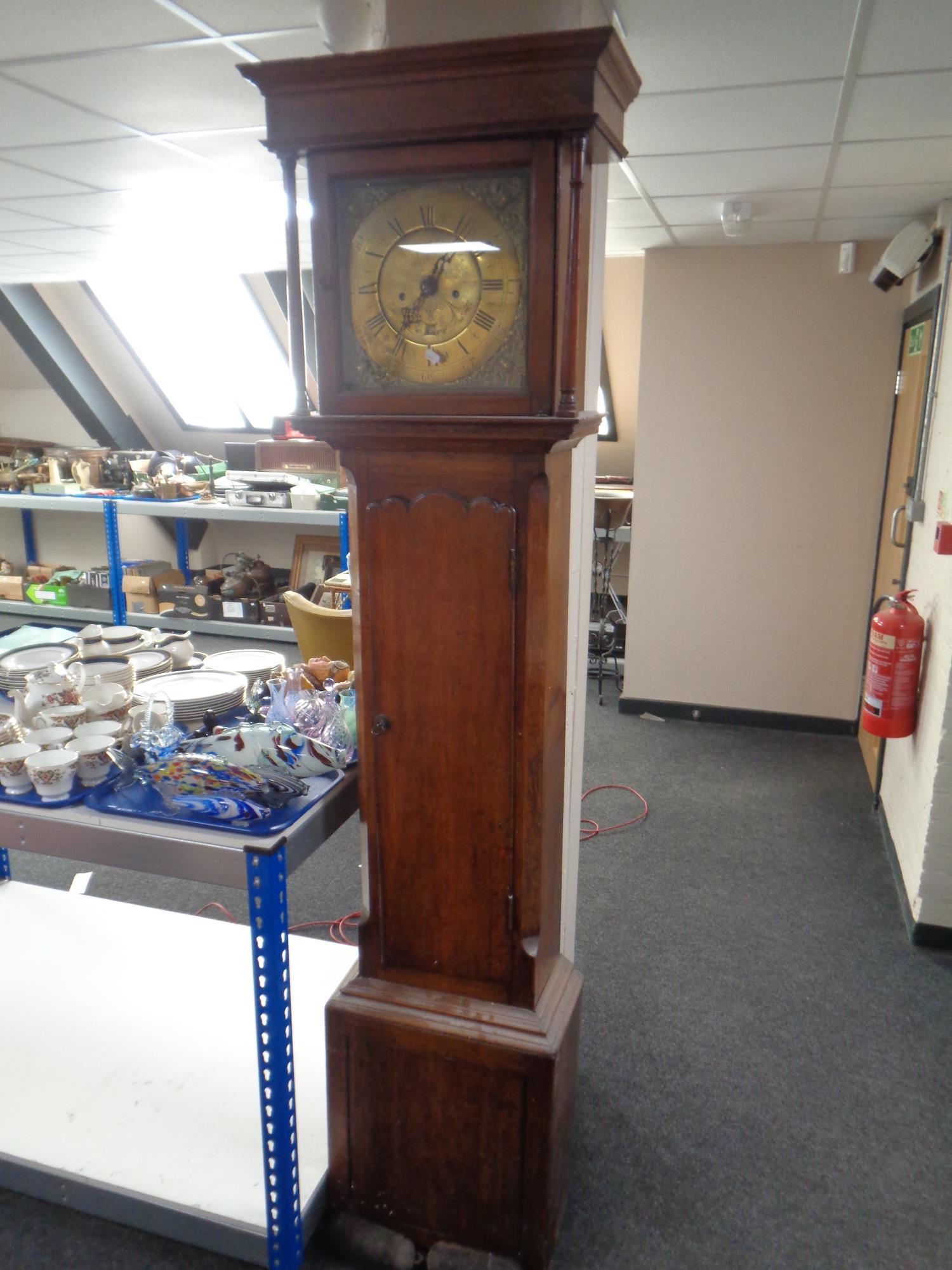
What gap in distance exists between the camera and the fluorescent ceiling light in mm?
1188

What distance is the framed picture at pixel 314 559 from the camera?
18.2 feet

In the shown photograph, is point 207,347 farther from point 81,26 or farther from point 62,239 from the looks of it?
point 81,26

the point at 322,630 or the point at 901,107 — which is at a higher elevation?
the point at 901,107

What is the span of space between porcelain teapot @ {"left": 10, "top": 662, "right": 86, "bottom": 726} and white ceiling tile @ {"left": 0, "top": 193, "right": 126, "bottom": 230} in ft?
6.73

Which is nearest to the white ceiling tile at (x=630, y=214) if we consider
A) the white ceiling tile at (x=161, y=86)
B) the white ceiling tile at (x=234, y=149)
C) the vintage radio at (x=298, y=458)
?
the white ceiling tile at (x=234, y=149)

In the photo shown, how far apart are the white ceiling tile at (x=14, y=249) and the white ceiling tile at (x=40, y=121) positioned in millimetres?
1745

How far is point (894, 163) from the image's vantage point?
2.46 meters

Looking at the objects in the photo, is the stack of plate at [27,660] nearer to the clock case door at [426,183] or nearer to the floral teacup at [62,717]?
the floral teacup at [62,717]

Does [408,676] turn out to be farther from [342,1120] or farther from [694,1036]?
[694,1036]

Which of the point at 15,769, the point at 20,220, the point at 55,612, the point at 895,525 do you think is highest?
the point at 20,220

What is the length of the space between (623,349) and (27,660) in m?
3.99

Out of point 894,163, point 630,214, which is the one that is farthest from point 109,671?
point 894,163

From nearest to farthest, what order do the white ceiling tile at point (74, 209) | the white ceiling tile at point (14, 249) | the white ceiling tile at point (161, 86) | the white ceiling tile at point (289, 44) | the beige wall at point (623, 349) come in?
the white ceiling tile at point (289, 44) < the white ceiling tile at point (161, 86) < the white ceiling tile at point (74, 209) < the white ceiling tile at point (14, 249) < the beige wall at point (623, 349)

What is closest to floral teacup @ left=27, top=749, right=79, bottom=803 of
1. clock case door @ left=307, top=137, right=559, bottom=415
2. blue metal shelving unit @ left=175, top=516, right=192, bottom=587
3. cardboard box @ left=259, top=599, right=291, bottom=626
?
clock case door @ left=307, top=137, right=559, bottom=415
